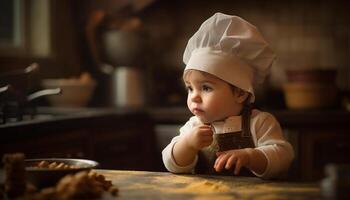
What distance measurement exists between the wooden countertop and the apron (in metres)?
0.26

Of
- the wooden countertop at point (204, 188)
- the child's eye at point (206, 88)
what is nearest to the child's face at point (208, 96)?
the child's eye at point (206, 88)

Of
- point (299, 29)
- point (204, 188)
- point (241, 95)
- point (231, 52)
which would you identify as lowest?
point (204, 188)

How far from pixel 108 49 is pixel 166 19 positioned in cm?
50

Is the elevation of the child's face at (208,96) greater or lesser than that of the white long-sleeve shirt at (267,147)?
greater

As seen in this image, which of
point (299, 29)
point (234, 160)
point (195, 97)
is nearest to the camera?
point (234, 160)

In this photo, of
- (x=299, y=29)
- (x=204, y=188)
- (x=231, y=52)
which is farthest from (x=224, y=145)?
(x=299, y=29)

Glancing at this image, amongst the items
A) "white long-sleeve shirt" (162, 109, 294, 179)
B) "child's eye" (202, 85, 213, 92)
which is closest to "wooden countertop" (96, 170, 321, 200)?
"white long-sleeve shirt" (162, 109, 294, 179)

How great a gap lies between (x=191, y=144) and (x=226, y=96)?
20 cm

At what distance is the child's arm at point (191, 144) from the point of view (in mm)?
1217

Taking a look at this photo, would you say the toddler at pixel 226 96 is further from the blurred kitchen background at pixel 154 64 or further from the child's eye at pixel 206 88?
the blurred kitchen background at pixel 154 64

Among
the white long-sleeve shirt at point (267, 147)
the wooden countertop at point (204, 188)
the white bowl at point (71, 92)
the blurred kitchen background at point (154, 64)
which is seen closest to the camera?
the wooden countertop at point (204, 188)

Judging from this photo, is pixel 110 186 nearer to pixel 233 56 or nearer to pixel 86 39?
pixel 233 56

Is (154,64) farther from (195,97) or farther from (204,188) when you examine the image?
(204,188)

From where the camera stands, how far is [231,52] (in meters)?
1.39
